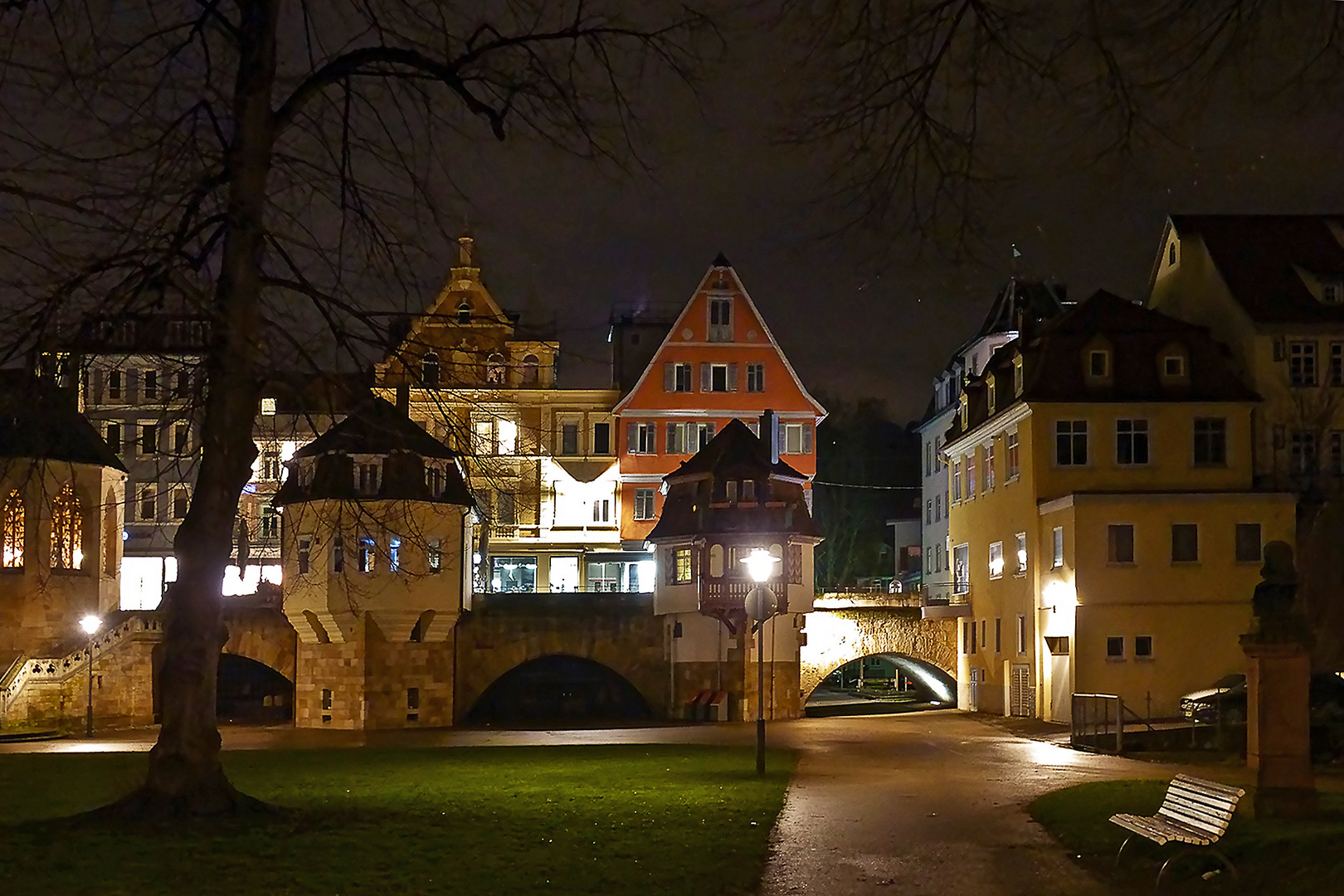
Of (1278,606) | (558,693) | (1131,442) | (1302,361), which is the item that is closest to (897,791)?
(1278,606)

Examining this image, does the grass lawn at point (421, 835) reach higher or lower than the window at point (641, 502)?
lower

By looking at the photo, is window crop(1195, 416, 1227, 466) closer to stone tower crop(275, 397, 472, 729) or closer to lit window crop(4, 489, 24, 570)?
stone tower crop(275, 397, 472, 729)

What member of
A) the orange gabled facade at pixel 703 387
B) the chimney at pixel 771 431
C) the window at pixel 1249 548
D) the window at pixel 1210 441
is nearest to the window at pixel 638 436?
the orange gabled facade at pixel 703 387

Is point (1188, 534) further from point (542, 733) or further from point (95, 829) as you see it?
point (95, 829)

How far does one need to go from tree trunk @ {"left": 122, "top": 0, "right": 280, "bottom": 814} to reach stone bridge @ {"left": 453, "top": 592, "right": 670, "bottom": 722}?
35177 millimetres

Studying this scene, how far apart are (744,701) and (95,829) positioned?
36.6 meters

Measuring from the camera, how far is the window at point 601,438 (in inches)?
2685

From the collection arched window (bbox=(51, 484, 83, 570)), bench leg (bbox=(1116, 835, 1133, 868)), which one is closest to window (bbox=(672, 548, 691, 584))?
arched window (bbox=(51, 484, 83, 570))

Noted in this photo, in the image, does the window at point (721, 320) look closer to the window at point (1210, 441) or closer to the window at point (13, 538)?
the window at point (1210, 441)

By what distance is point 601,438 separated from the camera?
68.3 m

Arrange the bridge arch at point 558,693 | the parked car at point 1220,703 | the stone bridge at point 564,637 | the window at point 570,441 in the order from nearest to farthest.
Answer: the parked car at point 1220,703
the stone bridge at point 564,637
the bridge arch at point 558,693
the window at point 570,441

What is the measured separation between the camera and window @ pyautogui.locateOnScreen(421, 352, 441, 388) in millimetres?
16703

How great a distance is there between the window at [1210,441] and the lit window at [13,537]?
35153mm

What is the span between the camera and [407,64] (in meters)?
17.5
